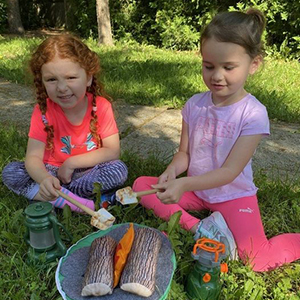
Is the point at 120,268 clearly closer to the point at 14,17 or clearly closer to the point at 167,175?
the point at 167,175

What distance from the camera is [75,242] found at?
5.85 ft

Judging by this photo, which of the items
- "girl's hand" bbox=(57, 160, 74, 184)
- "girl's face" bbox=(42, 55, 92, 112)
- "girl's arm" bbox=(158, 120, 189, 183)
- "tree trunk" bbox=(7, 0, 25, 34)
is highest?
"girl's face" bbox=(42, 55, 92, 112)

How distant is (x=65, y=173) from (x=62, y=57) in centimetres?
62

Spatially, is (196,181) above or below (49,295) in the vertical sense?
above

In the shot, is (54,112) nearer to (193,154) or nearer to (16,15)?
(193,154)

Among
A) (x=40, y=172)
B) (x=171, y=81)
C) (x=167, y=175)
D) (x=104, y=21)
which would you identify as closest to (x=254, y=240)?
(x=167, y=175)

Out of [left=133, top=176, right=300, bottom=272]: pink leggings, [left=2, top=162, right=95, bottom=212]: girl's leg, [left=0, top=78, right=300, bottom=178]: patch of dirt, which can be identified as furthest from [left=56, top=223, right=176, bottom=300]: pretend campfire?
[left=0, top=78, right=300, bottom=178]: patch of dirt

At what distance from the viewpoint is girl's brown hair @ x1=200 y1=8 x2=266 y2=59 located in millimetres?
1610

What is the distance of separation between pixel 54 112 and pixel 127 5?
6.98 m

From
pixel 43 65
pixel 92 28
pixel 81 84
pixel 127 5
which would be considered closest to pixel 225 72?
pixel 81 84

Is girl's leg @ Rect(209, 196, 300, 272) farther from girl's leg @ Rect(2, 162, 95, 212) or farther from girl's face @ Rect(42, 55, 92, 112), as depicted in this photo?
girl's face @ Rect(42, 55, 92, 112)

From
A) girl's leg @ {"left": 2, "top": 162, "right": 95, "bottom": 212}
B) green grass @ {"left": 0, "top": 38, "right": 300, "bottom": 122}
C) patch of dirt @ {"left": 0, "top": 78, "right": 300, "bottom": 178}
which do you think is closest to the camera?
girl's leg @ {"left": 2, "top": 162, "right": 95, "bottom": 212}

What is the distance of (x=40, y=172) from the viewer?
6.48 feet

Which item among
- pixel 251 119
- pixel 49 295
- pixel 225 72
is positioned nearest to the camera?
pixel 49 295
